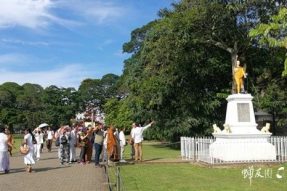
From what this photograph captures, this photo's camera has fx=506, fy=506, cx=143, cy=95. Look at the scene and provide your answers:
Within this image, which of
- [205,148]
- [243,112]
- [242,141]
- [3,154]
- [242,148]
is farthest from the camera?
[243,112]

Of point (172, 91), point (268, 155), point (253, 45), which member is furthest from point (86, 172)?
point (253, 45)

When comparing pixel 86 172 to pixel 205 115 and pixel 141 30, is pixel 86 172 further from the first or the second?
pixel 141 30

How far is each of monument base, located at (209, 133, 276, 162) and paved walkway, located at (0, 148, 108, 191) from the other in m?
4.99

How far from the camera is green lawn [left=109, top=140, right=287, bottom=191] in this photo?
14062mm

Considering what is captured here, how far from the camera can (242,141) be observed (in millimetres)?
21438

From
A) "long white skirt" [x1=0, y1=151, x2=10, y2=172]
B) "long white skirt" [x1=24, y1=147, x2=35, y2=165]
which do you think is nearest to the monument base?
"long white skirt" [x1=24, y1=147, x2=35, y2=165]

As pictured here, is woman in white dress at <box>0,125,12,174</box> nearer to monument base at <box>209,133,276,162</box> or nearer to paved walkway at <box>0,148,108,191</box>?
paved walkway at <box>0,148,108,191</box>

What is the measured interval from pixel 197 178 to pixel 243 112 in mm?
7557

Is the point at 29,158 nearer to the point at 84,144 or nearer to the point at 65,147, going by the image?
the point at 84,144

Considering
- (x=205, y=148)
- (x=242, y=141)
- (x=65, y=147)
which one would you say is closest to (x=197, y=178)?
(x=242, y=141)

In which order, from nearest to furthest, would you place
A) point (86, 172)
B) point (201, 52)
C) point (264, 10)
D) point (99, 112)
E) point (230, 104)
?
point (86, 172)
point (230, 104)
point (264, 10)
point (201, 52)
point (99, 112)

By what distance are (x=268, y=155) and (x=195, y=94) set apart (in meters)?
15.3

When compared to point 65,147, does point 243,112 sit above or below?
above

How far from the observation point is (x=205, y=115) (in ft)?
119
